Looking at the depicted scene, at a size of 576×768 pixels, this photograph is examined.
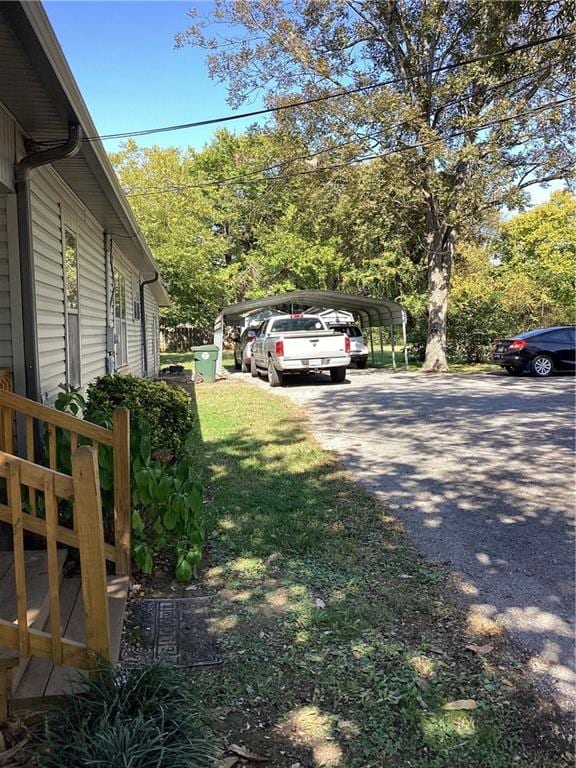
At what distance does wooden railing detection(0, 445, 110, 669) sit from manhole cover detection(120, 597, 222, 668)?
0.45 meters

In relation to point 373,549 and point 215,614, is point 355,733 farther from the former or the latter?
point 373,549

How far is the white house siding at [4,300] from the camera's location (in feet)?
13.1

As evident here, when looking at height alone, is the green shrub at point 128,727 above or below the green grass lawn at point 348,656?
above

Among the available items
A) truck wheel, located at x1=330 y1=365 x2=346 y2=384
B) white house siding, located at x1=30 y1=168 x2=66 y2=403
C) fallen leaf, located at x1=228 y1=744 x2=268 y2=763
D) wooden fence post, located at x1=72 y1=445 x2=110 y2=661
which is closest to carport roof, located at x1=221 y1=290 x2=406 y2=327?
truck wheel, located at x1=330 y1=365 x2=346 y2=384

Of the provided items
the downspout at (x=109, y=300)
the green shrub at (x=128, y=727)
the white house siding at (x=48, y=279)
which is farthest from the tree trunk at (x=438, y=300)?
the green shrub at (x=128, y=727)

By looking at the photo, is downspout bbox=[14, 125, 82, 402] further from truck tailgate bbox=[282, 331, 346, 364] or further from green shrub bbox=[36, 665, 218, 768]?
truck tailgate bbox=[282, 331, 346, 364]

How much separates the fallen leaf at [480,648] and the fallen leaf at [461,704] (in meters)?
0.38

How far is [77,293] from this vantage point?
6602mm

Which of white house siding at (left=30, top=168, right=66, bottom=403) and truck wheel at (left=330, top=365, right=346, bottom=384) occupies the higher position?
white house siding at (left=30, top=168, right=66, bottom=403)

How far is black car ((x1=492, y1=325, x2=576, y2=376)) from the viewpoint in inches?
602

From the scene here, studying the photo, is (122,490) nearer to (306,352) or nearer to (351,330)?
(306,352)

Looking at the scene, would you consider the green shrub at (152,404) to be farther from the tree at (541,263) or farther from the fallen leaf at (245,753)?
the tree at (541,263)

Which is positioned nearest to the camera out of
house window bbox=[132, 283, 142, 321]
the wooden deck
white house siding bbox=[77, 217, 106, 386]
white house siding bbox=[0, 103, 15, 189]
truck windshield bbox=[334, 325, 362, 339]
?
the wooden deck

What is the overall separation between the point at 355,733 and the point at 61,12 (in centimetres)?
698
